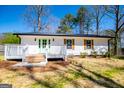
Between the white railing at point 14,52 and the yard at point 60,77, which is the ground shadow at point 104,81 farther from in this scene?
the white railing at point 14,52

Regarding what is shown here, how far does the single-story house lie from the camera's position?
17094mm

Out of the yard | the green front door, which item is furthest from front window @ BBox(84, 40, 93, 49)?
the yard

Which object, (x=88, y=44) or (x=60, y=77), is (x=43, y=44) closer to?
(x=88, y=44)

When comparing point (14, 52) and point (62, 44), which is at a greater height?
point (62, 44)

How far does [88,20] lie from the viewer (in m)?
36.2

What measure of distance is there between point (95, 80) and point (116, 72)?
7.84 feet

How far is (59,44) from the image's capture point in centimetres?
1992

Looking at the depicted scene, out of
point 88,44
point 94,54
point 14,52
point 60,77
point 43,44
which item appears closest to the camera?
point 60,77

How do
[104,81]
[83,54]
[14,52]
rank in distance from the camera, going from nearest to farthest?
[104,81], [14,52], [83,54]

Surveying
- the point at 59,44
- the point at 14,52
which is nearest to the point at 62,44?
the point at 59,44

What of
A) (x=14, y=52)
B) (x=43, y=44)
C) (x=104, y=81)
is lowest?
(x=104, y=81)
